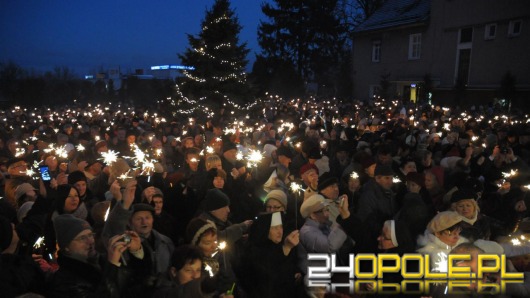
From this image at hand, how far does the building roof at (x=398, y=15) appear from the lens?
28.7 m

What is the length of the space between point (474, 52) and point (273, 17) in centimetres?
2431

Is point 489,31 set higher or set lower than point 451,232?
higher

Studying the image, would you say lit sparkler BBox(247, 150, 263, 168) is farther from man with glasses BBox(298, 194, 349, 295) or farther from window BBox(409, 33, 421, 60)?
window BBox(409, 33, 421, 60)

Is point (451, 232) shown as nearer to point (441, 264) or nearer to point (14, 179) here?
point (441, 264)

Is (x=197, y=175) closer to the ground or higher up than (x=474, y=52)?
closer to the ground

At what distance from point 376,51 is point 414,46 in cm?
402

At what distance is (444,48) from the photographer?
1063 inches

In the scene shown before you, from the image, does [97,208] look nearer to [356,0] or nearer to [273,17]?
[273,17]

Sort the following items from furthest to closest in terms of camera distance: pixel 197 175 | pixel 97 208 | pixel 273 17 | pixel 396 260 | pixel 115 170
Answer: pixel 273 17, pixel 197 175, pixel 115 170, pixel 97 208, pixel 396 260

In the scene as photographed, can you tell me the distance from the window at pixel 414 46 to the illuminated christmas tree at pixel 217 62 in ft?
51.6

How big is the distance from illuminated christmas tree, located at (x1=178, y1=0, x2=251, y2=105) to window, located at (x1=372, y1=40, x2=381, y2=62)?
56.5 ft

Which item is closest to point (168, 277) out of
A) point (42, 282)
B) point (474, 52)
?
point (42, 282)

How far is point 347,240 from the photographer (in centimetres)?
408

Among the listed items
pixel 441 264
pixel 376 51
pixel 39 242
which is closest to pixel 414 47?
pixel 376 51
